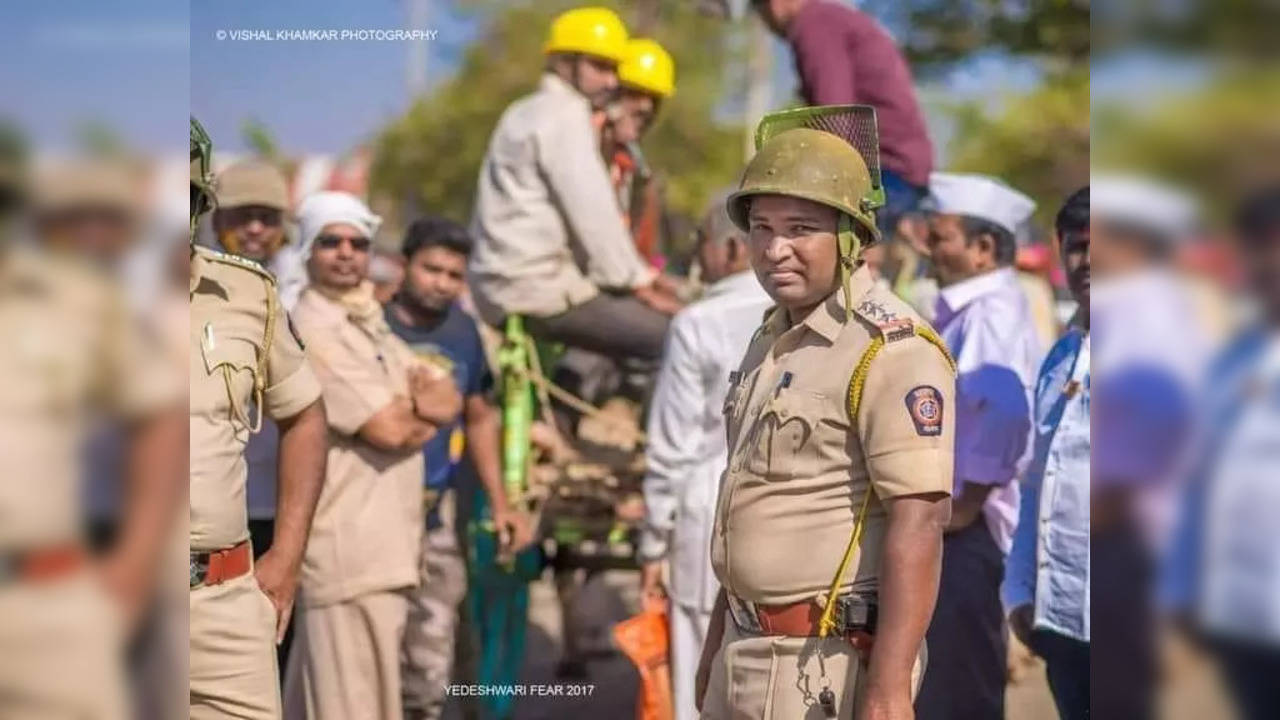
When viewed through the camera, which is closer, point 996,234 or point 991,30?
point 996,234

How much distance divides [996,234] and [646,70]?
1.37 meters

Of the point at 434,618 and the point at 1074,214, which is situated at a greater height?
the point at 1074,214

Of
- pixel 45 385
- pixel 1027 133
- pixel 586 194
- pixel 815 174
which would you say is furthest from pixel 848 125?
pixel 1027 133

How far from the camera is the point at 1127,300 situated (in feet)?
10.1

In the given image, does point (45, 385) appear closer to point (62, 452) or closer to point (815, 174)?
point (62, 452)

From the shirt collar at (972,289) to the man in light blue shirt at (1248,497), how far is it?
390cm

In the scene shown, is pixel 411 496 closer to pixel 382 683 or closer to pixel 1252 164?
pixel 382 683

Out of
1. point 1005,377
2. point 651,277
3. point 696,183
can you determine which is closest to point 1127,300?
point 1005,377

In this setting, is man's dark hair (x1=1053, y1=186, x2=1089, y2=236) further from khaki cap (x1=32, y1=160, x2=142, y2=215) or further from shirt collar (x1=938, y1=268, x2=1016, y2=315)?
khaki cap (x1=32, y1=160, x2=142, y2=215)

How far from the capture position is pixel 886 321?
419 centimetres

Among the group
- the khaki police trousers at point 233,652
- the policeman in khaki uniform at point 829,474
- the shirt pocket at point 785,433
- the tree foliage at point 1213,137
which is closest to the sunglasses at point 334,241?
the khaki police trousers at point 233,652

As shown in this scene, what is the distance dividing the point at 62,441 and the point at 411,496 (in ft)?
11.1

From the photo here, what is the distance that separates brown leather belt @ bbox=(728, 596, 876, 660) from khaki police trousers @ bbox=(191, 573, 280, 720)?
1152 millimetres

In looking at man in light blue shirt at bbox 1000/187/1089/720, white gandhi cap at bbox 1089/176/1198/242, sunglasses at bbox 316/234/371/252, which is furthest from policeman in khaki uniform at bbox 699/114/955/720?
sunglasses at bbox 316/234/371/252
